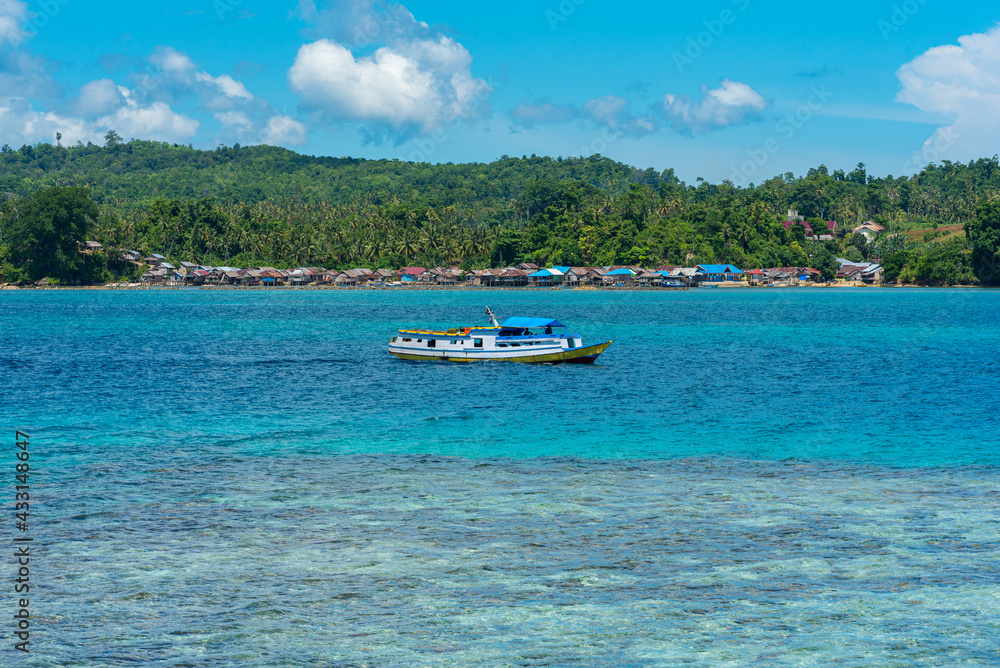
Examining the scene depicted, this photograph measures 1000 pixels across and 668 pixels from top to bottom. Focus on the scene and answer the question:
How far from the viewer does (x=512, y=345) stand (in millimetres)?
65688

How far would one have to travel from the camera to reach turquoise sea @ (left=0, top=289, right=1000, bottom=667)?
14367 mm

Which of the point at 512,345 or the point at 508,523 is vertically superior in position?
the point at 512,345

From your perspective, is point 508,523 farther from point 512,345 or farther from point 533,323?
point 533,323

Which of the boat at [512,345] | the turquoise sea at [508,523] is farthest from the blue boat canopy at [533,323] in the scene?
the turquoise sea at [508,523]

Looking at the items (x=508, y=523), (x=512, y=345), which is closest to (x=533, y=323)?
(x=512, y=345)

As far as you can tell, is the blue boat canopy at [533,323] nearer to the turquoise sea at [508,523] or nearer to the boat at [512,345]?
the boat at [512,345]

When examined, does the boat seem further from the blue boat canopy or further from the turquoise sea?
the turquoise sea

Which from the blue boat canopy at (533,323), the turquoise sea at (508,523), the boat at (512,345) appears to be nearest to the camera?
the turquoise sea at (508,523)

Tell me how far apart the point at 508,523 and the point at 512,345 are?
44591 mm

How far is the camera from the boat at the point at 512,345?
212ft

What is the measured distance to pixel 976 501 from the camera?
77.6 feet

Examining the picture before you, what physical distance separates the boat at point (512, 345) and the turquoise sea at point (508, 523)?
11152mm

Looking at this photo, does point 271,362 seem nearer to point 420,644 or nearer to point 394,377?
point 394,377

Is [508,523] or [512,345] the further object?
[512,345]
